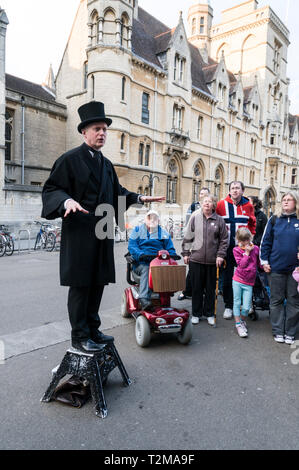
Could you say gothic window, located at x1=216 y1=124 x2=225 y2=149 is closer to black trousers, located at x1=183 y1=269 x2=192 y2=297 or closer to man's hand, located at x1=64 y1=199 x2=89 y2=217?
black trousers, located at x1=183 y1=269 x2=192 y2=297

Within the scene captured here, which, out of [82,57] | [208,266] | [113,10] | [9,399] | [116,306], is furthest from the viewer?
[82,57]

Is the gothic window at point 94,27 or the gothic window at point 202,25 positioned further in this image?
the gothic window at point 202,25

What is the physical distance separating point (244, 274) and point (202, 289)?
730 millimetres

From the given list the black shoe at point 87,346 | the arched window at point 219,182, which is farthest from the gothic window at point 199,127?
the black shoe at point 87,346

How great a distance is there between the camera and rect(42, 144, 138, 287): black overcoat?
276cm

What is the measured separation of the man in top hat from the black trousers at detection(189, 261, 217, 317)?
2.51 metres

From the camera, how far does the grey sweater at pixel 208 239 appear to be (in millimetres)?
5168

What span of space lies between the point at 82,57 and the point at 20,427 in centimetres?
2877

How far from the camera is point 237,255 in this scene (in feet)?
16.6

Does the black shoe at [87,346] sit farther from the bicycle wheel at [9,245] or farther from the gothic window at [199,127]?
the gothic window at [199,127]

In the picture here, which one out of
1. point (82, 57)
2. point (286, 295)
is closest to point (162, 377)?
point (286, 295)

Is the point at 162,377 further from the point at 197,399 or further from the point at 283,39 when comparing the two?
the point at 283,39

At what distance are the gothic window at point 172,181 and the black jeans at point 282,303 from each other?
83.3ft

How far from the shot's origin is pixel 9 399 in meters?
2.87
